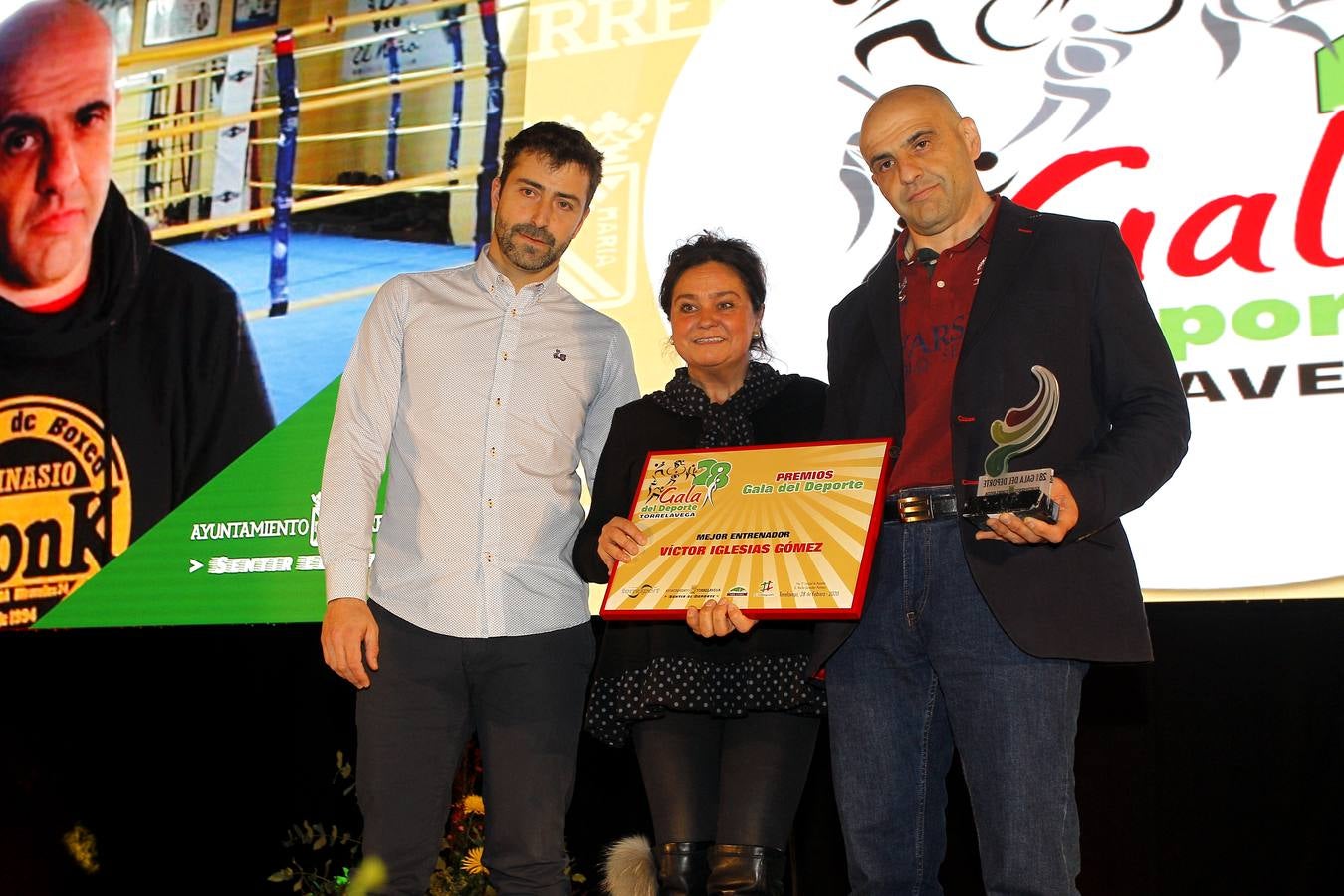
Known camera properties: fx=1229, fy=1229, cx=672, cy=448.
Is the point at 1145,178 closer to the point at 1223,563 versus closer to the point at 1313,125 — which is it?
the point at 1313,125

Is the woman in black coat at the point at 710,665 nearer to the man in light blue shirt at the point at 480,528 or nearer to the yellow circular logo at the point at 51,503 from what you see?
the man in light blue shirt at the point at 480,528

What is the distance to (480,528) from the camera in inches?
84.8

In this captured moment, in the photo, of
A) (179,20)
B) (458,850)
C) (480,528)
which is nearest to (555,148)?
(480,528)

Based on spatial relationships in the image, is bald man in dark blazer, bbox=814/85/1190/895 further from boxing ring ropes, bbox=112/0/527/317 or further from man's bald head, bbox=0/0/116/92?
man's bald head, bbox=0/0/116/92

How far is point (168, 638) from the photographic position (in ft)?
12.3

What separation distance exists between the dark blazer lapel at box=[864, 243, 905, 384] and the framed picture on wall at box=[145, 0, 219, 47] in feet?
9.03

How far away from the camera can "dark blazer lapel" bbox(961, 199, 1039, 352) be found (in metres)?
1.78

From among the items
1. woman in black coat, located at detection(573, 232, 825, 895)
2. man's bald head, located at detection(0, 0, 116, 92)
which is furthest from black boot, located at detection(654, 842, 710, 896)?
man's bald head, located at detection(0, 0, 116, 92)

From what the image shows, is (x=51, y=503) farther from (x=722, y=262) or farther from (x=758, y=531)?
(x=758, y=531)

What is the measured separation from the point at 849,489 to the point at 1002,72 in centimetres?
149

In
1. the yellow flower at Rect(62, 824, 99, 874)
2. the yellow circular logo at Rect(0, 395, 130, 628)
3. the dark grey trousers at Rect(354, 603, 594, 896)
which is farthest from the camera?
the yellow flower at Rect(62, 824, 99, 874)

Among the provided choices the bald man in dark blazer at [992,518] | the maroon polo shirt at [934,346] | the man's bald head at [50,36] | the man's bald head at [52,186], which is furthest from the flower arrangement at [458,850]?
the man's bald head at [50,36]

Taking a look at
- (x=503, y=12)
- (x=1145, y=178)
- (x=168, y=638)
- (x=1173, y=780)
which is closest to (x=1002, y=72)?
(x=1145, y=178)

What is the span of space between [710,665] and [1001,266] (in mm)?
783
